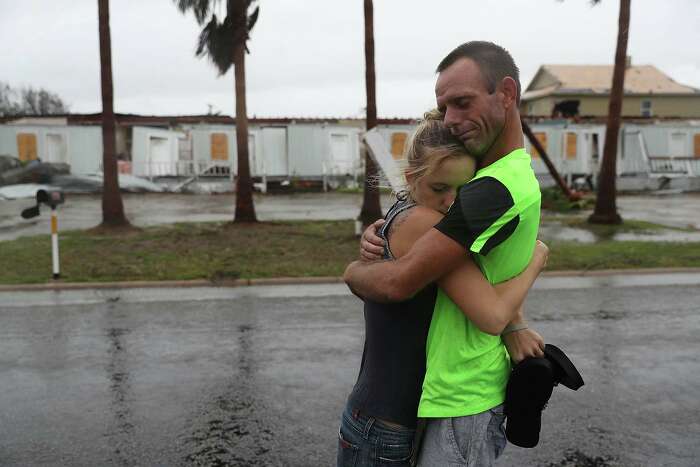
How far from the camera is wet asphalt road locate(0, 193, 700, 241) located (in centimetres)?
2003

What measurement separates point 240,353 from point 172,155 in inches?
1092

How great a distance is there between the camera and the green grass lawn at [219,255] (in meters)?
11.9

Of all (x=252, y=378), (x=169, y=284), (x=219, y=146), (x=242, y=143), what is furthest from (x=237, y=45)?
(x=219, y=146)

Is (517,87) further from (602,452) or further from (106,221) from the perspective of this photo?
(106,221)

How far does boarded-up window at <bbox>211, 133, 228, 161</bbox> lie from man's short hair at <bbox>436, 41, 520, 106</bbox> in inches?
1268

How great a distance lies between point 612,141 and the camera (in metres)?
18.8

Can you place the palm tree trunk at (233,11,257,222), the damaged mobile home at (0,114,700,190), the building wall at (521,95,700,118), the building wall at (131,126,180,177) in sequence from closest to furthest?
the palm tree trunk at (233,11,257,222) < the damaged mobile home at (0,114,700,190) < the building wall at (131,126,180,177) < the building wall at (521,95,700,118)

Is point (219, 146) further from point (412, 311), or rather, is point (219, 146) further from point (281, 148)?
point (412, 311)

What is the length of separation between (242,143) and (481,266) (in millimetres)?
17233

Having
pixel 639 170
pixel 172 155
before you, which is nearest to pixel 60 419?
pixel 172 155

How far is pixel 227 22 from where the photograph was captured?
18500 millimetres

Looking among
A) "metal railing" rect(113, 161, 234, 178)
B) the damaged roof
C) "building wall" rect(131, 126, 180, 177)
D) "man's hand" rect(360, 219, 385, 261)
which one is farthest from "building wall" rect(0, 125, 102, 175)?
"man's hand" rect(360, 219, 385, 261)

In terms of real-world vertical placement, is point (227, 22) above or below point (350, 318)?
above

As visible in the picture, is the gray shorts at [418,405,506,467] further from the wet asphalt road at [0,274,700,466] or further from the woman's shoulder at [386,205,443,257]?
the wet asphalt road at [0,274,700,466]
